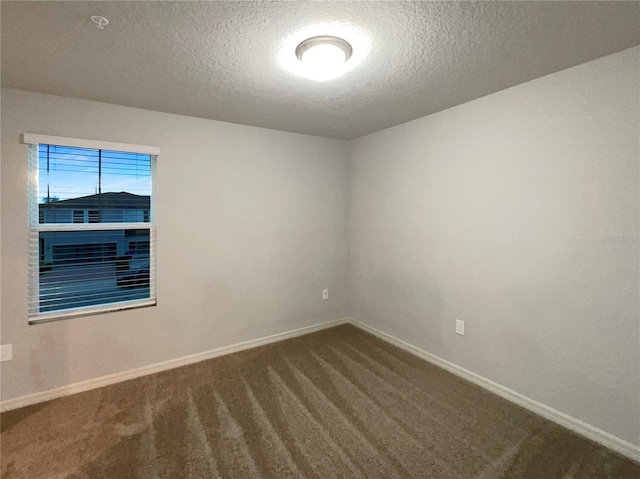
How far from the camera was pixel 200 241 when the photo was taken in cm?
304

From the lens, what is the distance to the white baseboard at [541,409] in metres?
1.86

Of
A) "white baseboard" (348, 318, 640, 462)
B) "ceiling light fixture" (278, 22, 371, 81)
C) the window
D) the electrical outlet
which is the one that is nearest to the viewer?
"ceiling light fixture" (278, 22, 371, 81)

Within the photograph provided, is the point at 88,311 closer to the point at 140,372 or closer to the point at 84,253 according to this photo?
the point at 84,253

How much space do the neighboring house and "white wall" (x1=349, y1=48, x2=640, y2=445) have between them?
2.51 m

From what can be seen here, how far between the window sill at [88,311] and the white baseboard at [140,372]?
0.54 m

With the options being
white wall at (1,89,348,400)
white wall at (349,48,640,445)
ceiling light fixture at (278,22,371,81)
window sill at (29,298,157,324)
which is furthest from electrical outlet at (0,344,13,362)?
white wall at (349,48,640,445)

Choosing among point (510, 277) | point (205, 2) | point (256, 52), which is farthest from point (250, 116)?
point (510, 277)

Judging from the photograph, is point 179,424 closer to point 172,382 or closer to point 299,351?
point 172,382

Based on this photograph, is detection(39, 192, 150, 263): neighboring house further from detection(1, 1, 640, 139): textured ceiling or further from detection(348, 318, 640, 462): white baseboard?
detection(348, 318, 640, 462): white baseboard

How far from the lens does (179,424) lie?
2117 millimetres

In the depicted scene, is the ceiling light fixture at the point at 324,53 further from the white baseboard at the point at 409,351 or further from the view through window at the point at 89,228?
the white baseboard at the point at 409,351

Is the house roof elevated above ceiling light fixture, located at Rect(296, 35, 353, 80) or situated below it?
below

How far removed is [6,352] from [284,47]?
289 cm

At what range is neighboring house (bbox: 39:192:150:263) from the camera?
2469mm
